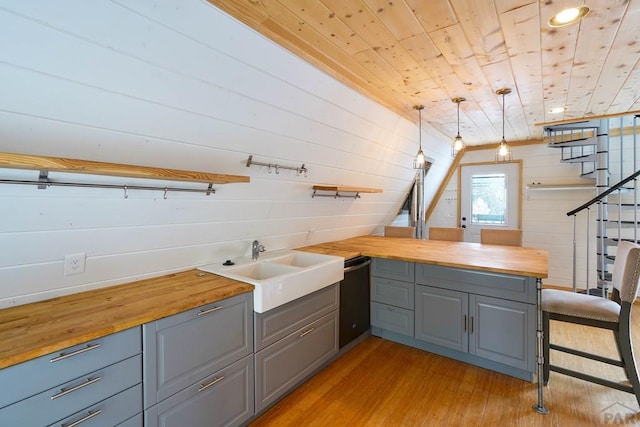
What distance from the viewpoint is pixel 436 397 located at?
2189mm

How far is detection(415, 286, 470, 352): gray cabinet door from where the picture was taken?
8.39ft

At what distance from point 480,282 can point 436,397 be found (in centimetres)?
93

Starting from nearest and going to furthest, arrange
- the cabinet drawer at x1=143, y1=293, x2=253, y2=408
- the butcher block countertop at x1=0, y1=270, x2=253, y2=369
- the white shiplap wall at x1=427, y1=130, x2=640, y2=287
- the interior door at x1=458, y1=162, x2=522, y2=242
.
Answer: the butcher block countertop at x1=0, y1=270, x2=253, y2=369 → the cabinet drawer at x1=143, y1=293, x2=253, y2=408 → the white shiplap wall at x1=427, y1=130, x2=640, y2=287 → the interior door at x1=458, y1=162, x2=522, y2=242

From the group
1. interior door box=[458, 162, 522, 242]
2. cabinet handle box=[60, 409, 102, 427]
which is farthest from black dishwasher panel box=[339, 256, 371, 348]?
interior door box=[458, 162, 522, 242]

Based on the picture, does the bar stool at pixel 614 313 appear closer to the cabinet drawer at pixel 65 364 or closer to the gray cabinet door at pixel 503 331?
the gray cabinet door at pixel 503 331

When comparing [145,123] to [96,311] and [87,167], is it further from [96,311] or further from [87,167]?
[96,311]

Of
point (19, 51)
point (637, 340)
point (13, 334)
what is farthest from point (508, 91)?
point (13, 334)

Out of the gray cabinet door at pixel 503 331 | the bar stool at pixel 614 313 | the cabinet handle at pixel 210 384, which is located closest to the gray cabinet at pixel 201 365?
the cabinet handle at pixel 210 384

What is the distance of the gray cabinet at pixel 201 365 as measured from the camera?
1.41m

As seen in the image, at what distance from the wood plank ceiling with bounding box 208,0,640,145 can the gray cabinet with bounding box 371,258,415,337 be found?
60.6 inches

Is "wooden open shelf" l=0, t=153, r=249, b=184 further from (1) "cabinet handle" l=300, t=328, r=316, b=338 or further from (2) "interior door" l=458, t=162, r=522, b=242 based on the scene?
(2) "interior door" l=458, t=162, r=522, b=242

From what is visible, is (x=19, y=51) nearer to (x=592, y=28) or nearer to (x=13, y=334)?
(x=13, y=334)

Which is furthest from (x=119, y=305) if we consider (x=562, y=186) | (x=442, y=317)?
(x=562, y=186)

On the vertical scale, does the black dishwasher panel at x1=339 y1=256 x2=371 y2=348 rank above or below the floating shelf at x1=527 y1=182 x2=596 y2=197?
below
